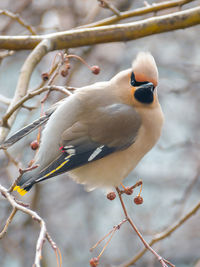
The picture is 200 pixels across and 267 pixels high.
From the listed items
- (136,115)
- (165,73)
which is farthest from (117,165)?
(165,73)

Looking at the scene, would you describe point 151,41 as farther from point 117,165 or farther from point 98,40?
point 117,165

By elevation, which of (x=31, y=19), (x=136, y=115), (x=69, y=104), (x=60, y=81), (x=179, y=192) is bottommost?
(x=179, y=192)

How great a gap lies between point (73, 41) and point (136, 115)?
2.35ft

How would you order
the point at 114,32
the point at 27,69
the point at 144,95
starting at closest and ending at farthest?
the point at 144,95
the point at 27,69
the point at 114,32

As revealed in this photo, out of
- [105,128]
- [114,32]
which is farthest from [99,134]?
[114,32]

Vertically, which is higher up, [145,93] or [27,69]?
[27,69]

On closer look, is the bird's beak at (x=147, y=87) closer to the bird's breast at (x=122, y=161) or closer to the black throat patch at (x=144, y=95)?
the black throat patch at (x=144, y=95)

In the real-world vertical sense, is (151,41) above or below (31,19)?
below

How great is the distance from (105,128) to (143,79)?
36cm

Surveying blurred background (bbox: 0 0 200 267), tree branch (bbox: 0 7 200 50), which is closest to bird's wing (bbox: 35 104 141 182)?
tree branch (bbox: 0 7 200 50)

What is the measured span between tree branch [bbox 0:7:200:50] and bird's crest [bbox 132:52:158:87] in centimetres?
59

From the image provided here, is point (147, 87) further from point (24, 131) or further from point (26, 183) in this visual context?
point (26, 183)

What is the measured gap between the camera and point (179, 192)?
21.4 ft

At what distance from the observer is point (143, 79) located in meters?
2.76
